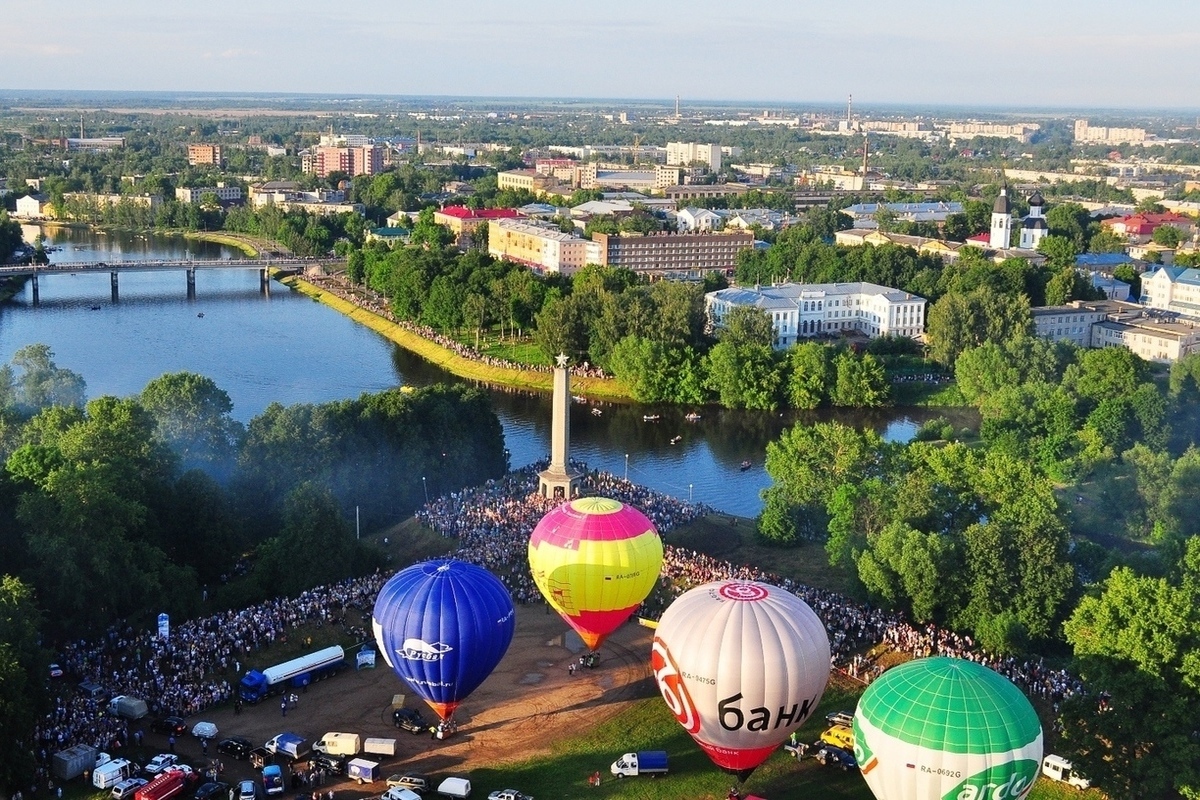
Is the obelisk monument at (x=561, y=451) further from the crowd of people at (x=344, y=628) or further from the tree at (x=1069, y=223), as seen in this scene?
the tree at (x=1069, y=223)

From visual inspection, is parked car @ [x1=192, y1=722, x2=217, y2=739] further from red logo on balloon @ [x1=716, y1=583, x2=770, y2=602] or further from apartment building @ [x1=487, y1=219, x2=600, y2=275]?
apartment building @ [x1=487, y1=219, x2=600, y2=275]

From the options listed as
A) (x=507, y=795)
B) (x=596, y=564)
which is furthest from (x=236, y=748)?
(x=596, y=564)

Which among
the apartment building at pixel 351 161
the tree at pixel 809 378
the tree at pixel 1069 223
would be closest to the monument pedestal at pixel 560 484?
the tree at pixel 809 378

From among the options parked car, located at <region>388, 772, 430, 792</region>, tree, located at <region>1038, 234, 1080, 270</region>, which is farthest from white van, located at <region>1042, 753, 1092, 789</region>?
tree, located at <region>1038, 234, 1080, 270</region>

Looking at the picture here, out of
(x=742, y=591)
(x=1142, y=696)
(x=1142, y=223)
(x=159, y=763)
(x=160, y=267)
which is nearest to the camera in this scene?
(x=1142, y=696)

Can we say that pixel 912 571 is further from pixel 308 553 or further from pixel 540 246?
pixel 540 246

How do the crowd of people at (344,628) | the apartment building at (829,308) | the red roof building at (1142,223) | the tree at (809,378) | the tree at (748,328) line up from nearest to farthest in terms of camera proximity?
the crowd of people at (344,628)
the tree at (809,378)
the tree at (748,328)
the apartment building at (829,308)
the red roof building at (1142,223)

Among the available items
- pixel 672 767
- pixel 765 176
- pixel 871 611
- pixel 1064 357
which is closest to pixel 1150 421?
pixel 1064 357
